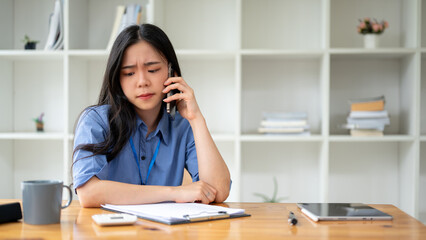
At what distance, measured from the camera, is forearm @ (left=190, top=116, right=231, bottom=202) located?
153 cm

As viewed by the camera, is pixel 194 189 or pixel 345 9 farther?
pixel 345 9

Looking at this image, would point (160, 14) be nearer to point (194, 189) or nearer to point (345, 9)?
point (345, 9)

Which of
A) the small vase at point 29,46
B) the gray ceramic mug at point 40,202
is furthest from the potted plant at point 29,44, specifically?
the gray ceramic mug at point 40,202

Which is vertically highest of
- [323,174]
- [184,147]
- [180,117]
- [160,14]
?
[160,14]

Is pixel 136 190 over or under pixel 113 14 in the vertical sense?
under

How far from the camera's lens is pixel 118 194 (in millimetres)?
1288

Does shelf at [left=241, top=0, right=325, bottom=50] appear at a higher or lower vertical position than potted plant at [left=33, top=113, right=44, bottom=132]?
higher

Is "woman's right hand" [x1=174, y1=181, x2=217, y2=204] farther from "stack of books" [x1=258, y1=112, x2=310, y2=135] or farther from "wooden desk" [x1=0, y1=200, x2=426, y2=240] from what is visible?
"stack of books" [x1=258, y1=112, x2=310, y2=135]

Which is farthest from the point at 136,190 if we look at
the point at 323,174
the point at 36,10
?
the point at 36,10

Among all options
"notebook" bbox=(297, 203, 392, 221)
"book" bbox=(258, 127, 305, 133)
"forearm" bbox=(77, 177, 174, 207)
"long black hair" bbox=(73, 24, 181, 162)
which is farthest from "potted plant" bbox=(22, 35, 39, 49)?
"notebook" bbox=(297, 203, 392, 221)

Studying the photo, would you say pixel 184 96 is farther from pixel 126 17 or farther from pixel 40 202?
pixel 126 17

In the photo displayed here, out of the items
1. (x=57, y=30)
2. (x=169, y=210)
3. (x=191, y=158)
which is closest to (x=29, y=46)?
(x=57, y=30)

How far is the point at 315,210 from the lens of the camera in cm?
116

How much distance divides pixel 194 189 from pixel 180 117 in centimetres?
51
